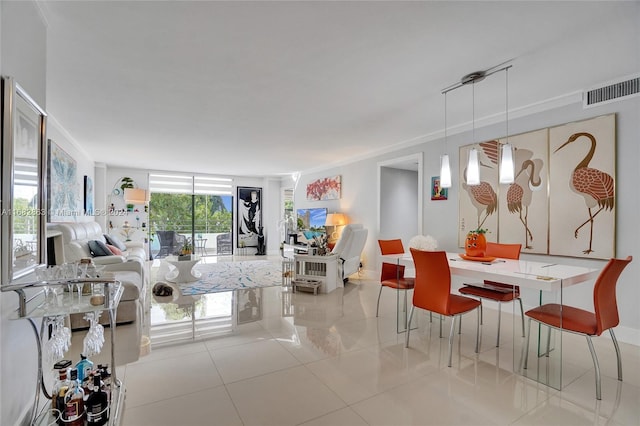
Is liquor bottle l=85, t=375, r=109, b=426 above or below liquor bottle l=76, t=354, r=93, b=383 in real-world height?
below

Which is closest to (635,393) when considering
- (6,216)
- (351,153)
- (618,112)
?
(618,112)

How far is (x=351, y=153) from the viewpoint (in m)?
6.23

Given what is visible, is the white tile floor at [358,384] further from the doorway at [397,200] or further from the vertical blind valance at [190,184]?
the vertical blind valance at [190,184]

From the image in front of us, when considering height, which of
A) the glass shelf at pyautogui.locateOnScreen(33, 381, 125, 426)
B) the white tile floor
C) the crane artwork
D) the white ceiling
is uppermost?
the white ceiling

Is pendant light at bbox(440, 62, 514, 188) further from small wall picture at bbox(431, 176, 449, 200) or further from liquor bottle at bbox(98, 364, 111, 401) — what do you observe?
liquor bottle at bbox(98, 364, 111, 401)

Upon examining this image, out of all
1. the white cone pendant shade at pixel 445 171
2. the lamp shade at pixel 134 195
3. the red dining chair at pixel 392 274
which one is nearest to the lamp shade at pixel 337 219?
the red dining chair at pixel 392 274

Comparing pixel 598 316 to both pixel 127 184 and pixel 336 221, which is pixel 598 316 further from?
pixel 127 184

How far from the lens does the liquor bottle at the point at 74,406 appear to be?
4.98 feet

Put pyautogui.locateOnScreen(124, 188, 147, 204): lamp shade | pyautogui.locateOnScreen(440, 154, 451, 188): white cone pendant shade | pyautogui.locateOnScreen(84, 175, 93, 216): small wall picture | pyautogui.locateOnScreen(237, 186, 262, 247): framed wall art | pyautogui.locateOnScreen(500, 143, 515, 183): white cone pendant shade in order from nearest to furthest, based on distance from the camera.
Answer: pyautogui.locateOnScreen(500, 143, 515, 183): white cone pendant shade → pyautogui.locateOnScreen(440, 154, 451, 188): white cone pendant shade → pyautogui.locateOnScreen(84, 175, 93, 216): small wall picture → pyautogui.locateOnScreen(124, 188, 147, 204): lamp shade → pyautogui.locateOnScreen(237, 186, 262, 247): framed wall art

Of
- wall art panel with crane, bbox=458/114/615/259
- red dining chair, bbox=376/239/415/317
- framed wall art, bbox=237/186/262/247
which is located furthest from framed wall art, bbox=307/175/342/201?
wall art panel with crane, bbox=458/114/615/259

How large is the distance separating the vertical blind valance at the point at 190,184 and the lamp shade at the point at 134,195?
65cm

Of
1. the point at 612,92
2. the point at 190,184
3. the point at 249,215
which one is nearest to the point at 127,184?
the point at 190,184

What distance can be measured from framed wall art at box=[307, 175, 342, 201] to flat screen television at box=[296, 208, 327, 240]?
35 centimetres

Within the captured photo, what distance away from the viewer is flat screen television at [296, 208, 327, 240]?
7395mm
